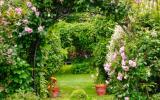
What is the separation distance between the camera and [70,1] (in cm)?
878

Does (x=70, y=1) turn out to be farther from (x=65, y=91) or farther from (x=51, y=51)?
(x=65, y=91)

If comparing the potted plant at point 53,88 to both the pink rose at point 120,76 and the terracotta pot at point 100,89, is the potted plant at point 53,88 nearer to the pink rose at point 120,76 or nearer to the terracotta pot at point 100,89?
the terracotta pot at point 100,89

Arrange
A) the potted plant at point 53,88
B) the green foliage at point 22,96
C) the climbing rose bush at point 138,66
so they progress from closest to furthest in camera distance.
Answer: the climbing rose bush at point 138,66
the green foliage at point 22,96
the potted plant at point 53,88

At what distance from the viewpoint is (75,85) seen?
17.1 meters

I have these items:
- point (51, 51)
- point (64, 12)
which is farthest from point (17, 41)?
point (51, 51)

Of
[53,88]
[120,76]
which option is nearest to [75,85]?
[53,88]

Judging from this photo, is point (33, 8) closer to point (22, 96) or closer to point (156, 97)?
point (22, 96)

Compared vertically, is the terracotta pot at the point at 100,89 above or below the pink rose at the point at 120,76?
below

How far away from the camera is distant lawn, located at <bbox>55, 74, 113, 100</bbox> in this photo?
1454cm

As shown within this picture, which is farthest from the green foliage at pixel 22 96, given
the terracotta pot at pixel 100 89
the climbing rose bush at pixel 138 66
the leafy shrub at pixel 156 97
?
the terracotta pot at pixel 100 89

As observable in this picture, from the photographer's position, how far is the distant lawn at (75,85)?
14.5 metres

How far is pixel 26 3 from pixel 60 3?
0.63 metres

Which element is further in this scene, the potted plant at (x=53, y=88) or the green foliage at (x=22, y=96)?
the potted plant at (x=53, y=88)

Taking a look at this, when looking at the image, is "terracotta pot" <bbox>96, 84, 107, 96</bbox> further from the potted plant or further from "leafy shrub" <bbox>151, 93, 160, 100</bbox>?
"leafy shrub" <bbox>151, 93, 160, 100</bbox>
